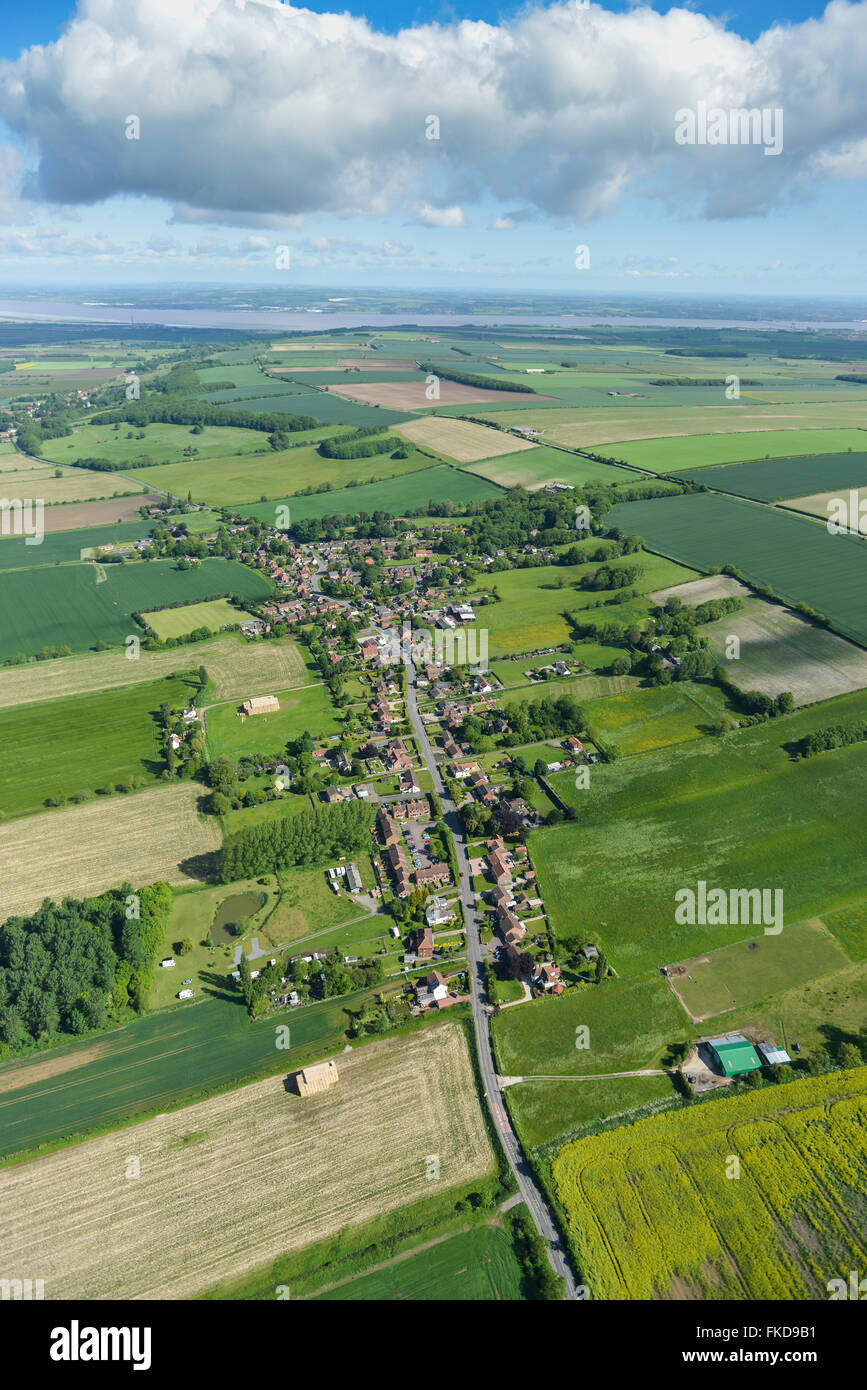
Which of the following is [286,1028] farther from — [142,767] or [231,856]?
[142,767]

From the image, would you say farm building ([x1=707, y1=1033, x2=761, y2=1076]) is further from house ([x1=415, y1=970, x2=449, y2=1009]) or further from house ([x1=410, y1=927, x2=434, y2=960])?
house ([x1=410, y1=927, x2=434, y2=960])

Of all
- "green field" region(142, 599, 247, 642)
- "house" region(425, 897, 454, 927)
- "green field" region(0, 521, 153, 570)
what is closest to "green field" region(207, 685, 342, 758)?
"green field" region(142, 599, 247, 642)

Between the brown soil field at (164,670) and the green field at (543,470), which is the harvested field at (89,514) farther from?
the green field at (543,470)

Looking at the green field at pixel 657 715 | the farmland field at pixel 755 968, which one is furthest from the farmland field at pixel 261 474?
the farmland field at pixel 755 968

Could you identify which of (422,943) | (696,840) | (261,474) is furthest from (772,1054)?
(261,474)

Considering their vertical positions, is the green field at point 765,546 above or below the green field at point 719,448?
→ below
